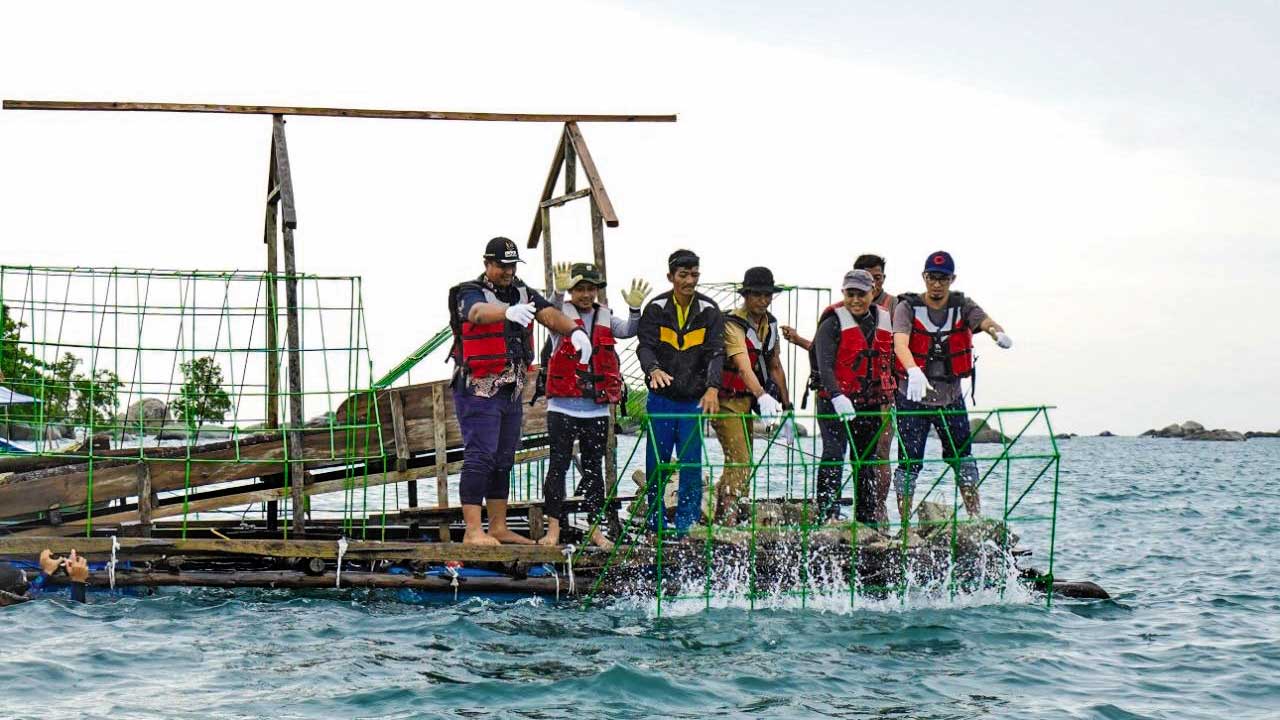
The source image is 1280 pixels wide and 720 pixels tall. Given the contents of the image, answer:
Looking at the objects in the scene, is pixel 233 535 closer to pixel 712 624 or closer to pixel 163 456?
pixel 163 456

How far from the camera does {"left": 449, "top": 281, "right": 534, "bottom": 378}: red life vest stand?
10.8m

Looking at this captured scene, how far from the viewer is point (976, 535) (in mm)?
11367

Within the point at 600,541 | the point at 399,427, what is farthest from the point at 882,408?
the point at 399,427

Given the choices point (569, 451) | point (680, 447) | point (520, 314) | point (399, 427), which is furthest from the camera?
point (399, 427)

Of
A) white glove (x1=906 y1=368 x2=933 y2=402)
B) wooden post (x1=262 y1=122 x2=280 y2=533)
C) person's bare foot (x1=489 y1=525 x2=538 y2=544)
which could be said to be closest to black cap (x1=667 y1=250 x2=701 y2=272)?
white glove (x1=906 y1=368 x2=933 y2=402)

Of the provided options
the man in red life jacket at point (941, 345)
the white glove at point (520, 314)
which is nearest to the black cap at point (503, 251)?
the white glove at point (520, 314)

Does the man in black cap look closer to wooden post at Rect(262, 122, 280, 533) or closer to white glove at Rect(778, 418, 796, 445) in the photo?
white glove at Rect(778, 418, 796, 445)

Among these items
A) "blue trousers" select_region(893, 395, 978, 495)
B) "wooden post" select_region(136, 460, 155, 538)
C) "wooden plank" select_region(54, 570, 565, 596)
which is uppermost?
"blue trousers" select_region(893, 395, 978, 495)

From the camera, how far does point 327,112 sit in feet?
39.7

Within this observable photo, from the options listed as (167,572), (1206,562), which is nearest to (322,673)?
(167,572)

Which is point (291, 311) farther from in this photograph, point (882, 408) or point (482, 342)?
point (882, 408)

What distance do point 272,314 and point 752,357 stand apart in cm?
441

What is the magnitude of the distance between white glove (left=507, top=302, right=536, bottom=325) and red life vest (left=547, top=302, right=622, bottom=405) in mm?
558

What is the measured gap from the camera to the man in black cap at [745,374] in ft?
36.9
